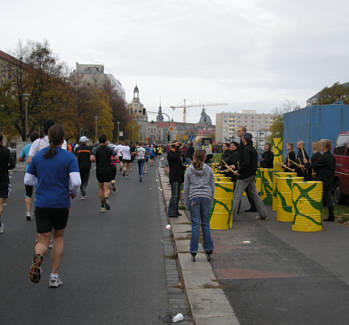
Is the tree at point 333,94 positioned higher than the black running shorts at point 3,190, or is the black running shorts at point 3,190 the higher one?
the tree at point 333,94

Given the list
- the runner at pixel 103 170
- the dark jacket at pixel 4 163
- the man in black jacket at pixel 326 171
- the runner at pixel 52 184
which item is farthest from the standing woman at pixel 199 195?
the runner at pixel 103 170

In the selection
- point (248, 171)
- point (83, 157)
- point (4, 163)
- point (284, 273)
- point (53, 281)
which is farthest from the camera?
point (83, 157)

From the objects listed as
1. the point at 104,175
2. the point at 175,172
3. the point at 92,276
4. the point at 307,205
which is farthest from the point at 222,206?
the point at 104,175

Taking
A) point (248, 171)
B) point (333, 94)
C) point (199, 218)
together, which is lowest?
point (199, 218)

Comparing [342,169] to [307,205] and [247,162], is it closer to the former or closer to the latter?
[247,162]

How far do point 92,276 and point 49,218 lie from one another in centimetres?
119

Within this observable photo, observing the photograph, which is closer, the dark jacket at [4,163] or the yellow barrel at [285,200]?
the dark jacket at [4,163]

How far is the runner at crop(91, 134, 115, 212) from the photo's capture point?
1156 cm

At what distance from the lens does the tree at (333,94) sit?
63.5m

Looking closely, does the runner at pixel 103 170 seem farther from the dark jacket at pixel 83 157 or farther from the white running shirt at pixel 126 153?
the white running shirt at pixel 126 153

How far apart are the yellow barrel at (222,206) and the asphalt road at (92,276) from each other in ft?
3.74

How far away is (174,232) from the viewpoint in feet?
28.1

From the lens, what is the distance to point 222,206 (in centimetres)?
886

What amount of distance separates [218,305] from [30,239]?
175 inches
